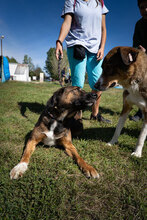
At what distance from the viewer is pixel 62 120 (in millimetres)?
2727

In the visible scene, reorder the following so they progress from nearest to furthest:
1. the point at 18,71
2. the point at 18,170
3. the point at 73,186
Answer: the point at 73,186 < the point at 18,170 < the point at 18,71

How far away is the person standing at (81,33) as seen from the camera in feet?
10.6

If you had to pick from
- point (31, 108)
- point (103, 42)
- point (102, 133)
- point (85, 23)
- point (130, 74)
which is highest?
point (85, 23)

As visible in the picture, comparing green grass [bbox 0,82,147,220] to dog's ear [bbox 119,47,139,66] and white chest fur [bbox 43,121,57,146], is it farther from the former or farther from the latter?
dog's ear [bbox 119,47,139,66]

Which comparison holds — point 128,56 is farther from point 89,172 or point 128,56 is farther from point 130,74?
point 89,172

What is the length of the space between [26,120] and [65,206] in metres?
3.32

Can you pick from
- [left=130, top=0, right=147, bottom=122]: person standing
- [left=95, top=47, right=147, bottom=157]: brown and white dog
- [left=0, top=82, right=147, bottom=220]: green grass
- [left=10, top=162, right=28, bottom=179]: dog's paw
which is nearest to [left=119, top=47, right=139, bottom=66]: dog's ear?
[left=95, top=47, right=147, bottom=157]: brown and white dog

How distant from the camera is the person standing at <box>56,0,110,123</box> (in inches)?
127

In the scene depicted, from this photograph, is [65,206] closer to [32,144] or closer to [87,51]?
[32,144]

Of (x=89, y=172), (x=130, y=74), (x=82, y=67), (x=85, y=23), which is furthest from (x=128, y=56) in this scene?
(x=89, y=172)

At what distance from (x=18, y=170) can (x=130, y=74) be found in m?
2.50

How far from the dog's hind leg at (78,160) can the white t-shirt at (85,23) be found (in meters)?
2.48

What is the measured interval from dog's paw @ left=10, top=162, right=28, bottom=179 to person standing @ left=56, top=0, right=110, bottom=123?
255cm

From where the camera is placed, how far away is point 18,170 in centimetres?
192
